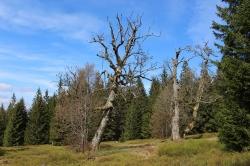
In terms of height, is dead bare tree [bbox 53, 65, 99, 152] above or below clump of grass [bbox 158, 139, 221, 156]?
above

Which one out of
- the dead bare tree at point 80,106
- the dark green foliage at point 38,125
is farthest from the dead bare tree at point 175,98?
the dark green foliage at point 38,125

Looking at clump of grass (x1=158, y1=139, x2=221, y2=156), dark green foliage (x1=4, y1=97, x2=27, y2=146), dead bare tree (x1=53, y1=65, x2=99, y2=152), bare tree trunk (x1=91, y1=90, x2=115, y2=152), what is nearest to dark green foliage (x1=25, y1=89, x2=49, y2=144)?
dark green foliage (x1=4, y1=97, x2=27, y2=146)

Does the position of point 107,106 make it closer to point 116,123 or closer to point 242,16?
point 242,16

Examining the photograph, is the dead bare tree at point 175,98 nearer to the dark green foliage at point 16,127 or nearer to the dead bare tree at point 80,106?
the dead bare tree at point 80,106

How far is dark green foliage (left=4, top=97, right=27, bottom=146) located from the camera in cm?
7969

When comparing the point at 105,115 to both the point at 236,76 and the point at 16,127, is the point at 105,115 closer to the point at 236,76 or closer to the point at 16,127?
the point at 236,76

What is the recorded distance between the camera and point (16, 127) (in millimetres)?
80562

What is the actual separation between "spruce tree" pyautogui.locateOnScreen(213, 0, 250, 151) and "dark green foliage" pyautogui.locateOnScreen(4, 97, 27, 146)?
215ft

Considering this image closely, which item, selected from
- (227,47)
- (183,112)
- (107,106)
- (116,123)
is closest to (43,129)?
(116,123)

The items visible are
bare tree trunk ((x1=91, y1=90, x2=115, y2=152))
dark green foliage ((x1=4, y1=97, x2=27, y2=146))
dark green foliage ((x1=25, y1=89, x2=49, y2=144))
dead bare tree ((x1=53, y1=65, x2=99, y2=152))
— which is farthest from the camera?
dark green foliage ((x1=4, y1=97, x2=27, y2=146))

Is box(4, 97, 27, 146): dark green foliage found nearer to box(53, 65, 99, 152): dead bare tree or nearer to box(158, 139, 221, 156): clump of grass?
box(53, 65, 99, 152): dead bare tree

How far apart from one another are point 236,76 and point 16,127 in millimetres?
68868

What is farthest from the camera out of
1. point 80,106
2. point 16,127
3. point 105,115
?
point 16,127

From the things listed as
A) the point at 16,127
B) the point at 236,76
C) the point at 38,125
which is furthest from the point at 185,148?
the point at 16,127
